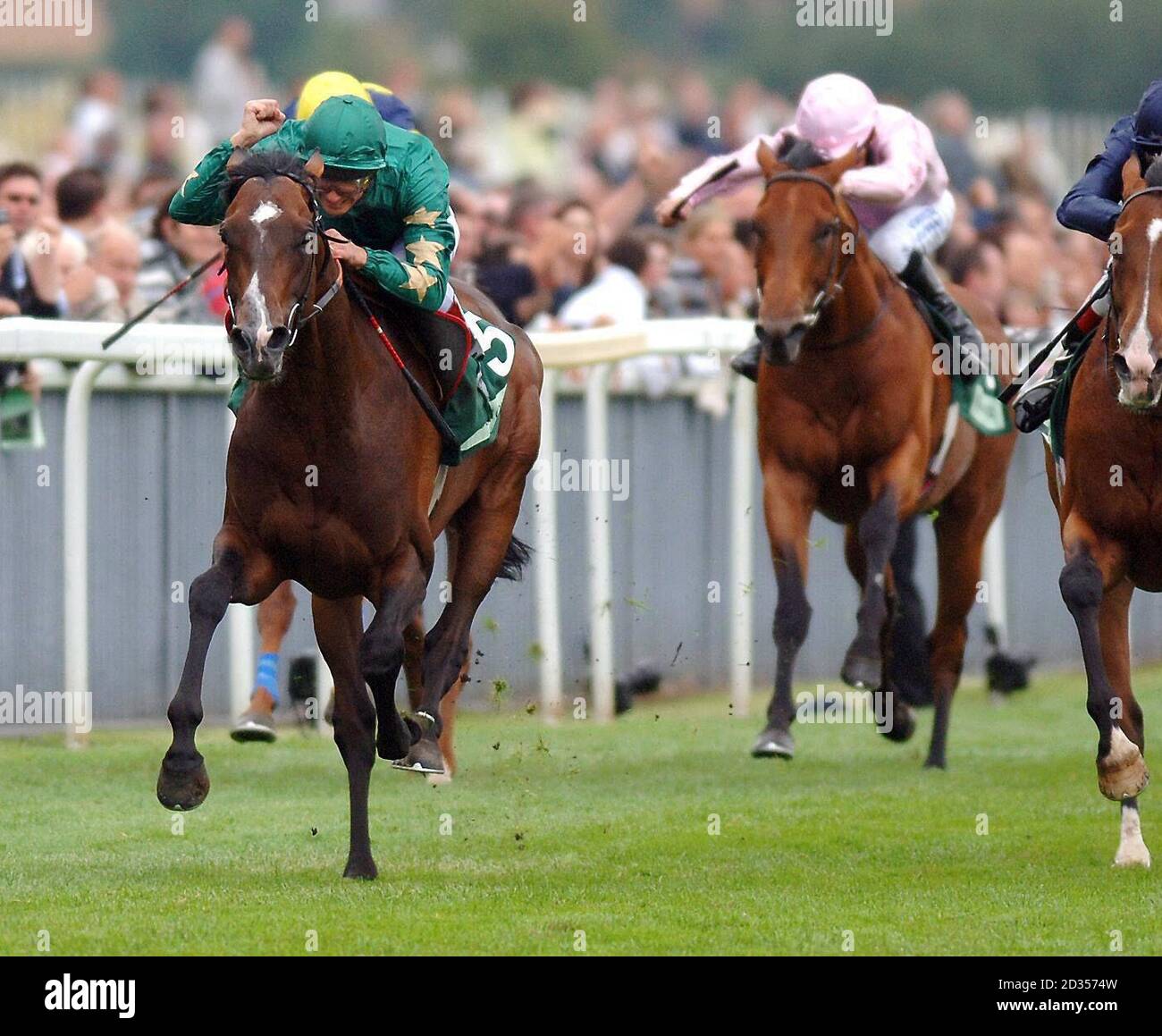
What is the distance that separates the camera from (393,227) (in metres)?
7.39

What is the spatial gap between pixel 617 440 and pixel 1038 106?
25723 mm

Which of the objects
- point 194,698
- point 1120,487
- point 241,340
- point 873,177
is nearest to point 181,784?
point 194,698

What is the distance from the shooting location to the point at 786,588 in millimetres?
8844

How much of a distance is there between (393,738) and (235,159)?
67.2 inches

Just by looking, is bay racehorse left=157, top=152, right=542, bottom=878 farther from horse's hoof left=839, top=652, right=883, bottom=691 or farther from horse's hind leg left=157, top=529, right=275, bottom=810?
horse's hoof left=839, top=652, right=883, bottom=691

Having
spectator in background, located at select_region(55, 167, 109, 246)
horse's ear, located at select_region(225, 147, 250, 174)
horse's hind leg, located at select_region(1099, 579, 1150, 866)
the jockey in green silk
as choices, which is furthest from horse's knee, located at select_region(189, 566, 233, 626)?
spectator in background, located at select_region(55, 167, 109, 246)

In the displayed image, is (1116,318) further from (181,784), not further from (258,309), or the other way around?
(181,784)

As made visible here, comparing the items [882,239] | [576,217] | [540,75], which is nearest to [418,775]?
[882,239]

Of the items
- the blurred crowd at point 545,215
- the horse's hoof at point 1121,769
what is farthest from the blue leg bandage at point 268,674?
the horse's hoof at point 1121,769

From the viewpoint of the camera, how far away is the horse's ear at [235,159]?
6.48m

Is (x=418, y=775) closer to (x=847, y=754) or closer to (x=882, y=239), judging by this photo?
(x=847, y=754)

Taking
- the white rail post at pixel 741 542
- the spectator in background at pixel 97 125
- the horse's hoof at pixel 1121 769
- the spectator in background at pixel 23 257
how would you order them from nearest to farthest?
the horse's hoof at pixel 1121 769 → the spectator in background at pixel 23 257 → the white rail post at pixel 741 542 → the spectator in background at pixel 97 125

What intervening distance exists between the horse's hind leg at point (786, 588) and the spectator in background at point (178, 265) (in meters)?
2.97

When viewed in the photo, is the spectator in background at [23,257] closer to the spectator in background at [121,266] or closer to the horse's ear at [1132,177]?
the spectator in background at [121,266]
